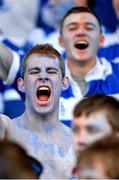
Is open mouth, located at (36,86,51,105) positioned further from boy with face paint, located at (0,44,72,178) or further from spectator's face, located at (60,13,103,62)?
spectator's face, located at (60,13,103,62)

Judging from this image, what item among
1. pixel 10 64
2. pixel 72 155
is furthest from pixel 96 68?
pixel 72 155

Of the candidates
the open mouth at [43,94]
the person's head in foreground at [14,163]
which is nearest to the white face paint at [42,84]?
the open mouth at [43,94]

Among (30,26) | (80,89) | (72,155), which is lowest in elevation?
(72,155)

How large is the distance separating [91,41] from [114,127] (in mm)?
1376

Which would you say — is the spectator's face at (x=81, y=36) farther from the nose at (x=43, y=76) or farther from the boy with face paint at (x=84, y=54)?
the nose at (x=43, y=76)

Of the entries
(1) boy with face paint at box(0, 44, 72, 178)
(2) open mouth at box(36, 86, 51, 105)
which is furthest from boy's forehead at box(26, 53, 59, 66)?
(2) open mouth at box(36, 86, 51, 105)

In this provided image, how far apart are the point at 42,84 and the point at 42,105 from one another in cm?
9

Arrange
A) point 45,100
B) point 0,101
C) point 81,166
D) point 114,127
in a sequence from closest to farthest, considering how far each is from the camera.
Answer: point 81,166
point 114,127
point 45,100
point 0,101

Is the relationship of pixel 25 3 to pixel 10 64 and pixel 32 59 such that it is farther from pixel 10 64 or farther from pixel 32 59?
pixel 32 59

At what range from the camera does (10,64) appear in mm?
4352

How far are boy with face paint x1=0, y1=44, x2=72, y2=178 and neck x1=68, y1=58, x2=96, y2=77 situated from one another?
51 cm

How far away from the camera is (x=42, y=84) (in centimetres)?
380

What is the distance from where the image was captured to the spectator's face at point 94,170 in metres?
2.57

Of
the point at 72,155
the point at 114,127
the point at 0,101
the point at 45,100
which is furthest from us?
the point at 0,101
